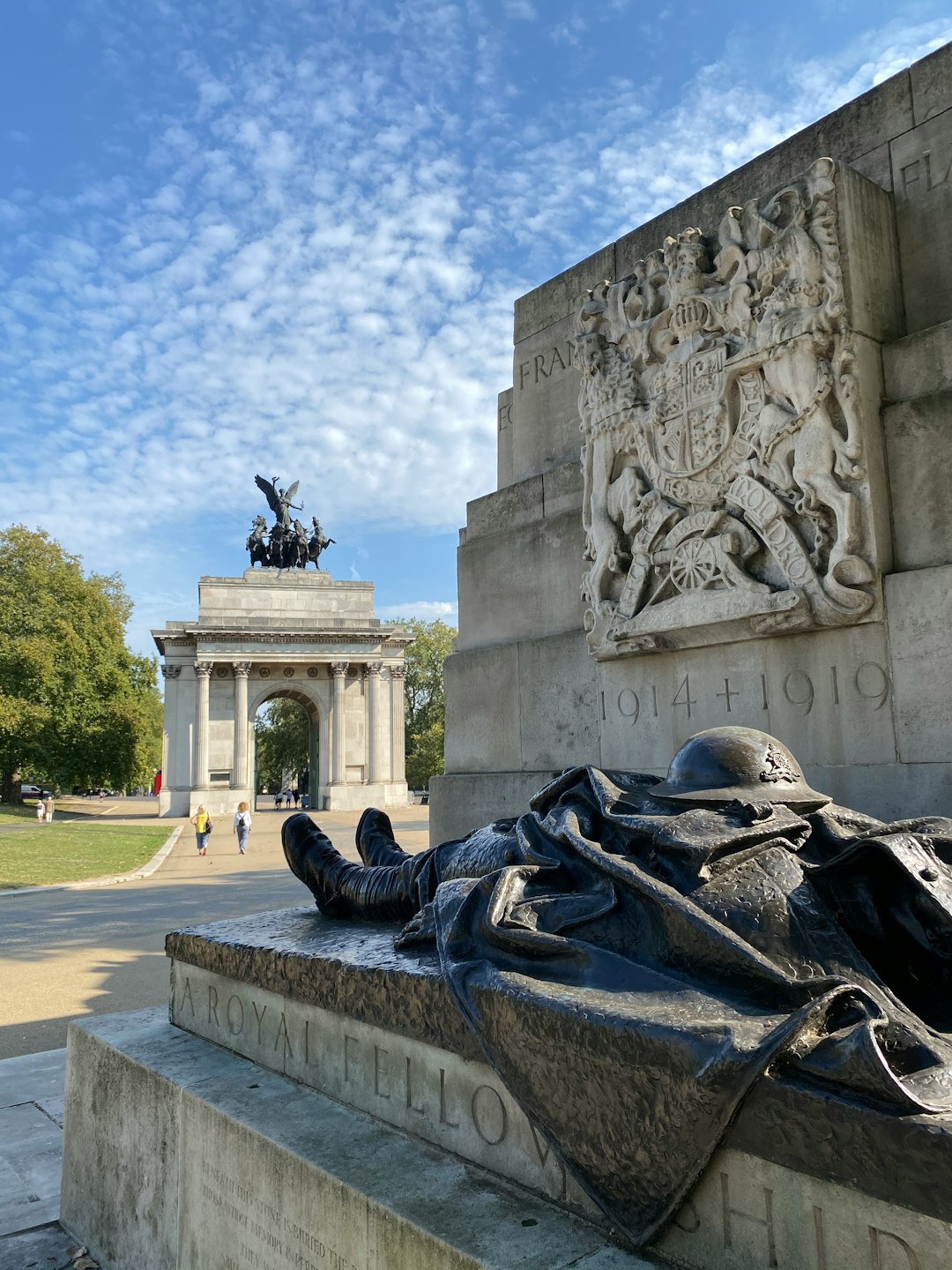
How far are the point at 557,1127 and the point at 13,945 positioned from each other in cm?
1005

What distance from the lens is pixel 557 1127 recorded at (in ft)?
6.81

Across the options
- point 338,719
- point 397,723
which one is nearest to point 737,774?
point 338,719

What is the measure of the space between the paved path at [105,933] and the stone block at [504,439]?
4.85 meters

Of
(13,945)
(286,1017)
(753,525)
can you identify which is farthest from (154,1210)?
(13,945)

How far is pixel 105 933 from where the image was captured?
11.1 m

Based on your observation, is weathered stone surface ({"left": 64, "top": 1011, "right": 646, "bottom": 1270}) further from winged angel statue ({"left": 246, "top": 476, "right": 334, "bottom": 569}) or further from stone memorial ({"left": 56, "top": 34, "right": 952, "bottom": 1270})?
winged angel statue ({"left": 246, "top": 476, "right": 334, "bottom": 569})

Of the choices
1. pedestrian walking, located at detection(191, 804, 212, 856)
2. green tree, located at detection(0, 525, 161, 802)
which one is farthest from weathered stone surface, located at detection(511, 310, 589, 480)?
green tree, located at detection(0, 525, 161, 802)

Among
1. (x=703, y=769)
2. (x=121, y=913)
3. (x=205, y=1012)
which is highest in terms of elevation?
(x=703, y=769)

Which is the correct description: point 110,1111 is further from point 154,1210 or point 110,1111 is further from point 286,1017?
point 286,1017

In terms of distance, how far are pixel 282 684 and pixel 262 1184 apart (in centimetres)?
4812

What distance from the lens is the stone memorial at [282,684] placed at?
157 ft

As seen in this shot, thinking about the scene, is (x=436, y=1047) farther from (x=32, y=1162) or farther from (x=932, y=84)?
(x=932, y=84)

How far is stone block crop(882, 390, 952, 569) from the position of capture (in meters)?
4.04

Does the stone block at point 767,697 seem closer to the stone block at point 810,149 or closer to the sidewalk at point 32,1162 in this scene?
the stone block at point 810,149
